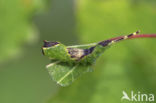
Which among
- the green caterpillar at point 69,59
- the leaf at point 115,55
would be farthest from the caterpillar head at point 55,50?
the leaf at point 115,55

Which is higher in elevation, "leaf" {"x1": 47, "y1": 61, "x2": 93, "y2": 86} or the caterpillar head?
the caterpillar head

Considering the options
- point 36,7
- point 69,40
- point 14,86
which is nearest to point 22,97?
point 14,86

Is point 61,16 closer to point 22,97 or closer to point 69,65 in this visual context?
point 22,97

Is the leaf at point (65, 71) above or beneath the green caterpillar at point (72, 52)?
beneath

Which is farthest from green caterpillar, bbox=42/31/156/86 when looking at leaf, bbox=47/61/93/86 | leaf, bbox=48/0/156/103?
leaf, bbox=48/0/156/103

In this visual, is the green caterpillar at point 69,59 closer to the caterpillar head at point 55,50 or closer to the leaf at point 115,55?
the caterpillar head at point 55,50

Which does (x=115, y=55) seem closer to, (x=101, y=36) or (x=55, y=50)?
(x=101, y=36)

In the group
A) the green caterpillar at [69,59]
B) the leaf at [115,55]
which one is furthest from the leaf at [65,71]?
the leaf at [115,55]

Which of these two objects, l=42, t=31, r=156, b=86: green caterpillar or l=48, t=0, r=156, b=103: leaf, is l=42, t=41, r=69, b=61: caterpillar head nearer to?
l=42, t=31, r=156, b=86: green caterpillar

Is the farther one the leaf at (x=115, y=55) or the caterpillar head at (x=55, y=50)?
the leaf at (x=115, y=55)
